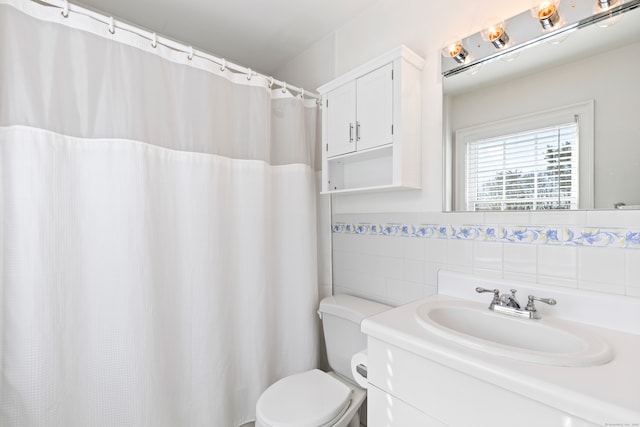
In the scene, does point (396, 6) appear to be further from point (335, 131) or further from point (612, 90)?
point (612, 90)

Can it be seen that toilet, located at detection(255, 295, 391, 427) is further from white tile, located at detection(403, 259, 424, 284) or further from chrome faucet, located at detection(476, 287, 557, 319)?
chrome faucet, located at detection(476, 287, 557, 319)

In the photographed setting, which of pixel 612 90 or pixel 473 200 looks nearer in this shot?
pixel 612 90

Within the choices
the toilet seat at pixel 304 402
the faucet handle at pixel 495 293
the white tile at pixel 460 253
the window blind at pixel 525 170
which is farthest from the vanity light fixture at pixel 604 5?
the toilet seat at pixel 304 402

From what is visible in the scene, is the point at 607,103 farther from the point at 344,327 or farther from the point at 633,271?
the point at 344,327

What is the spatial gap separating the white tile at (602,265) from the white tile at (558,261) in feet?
0.05

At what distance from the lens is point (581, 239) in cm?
99

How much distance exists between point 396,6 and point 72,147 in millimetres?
1586

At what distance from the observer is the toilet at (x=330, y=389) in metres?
1.16

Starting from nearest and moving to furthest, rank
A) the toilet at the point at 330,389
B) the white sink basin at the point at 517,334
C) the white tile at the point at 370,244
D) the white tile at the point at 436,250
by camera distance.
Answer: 1. the white sink basin at the point at 517,334
2. the toilet at the point at 330,389
3. the white tile at the point at 436,250
4. the white tile at the point at 370,244

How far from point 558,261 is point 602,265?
110 millimetres

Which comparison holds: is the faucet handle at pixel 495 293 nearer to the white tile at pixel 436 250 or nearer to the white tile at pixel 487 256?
the white tile at pixel 487 256

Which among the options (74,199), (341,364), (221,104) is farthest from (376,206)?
(74,199)

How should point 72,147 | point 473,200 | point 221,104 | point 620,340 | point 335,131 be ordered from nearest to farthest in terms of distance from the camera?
point 620,340 → point 72,147 → point 473,200 → point 221,104 → point 335,131

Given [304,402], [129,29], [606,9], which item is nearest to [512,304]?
[304,402]
